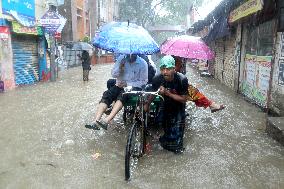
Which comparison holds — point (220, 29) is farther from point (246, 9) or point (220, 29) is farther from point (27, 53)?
point (27, 53)

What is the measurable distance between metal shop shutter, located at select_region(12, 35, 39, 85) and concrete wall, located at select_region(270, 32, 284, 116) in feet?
33.3

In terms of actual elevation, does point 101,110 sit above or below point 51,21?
below

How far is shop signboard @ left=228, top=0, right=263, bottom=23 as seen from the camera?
27.2ft

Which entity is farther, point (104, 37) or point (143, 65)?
point (143, 65)

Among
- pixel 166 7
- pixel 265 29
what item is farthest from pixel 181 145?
→ pixel 166 7

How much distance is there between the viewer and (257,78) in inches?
381

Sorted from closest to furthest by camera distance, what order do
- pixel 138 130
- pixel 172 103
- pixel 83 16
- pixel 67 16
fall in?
pixel 138 130 → pixel 172 103 → pixel 67 16 → pixel 83 16

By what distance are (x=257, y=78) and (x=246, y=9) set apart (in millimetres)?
2017

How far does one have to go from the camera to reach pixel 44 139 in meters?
6.19

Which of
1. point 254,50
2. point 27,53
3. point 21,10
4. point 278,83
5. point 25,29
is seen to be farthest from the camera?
point 27,53

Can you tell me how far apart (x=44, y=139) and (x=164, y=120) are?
90.7 inches

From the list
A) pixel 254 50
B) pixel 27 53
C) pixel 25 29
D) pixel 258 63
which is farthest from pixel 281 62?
pixel 27 53

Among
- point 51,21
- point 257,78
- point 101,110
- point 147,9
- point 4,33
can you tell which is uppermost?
point 147,9

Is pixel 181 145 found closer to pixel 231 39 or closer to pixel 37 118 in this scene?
pixel 37 118
